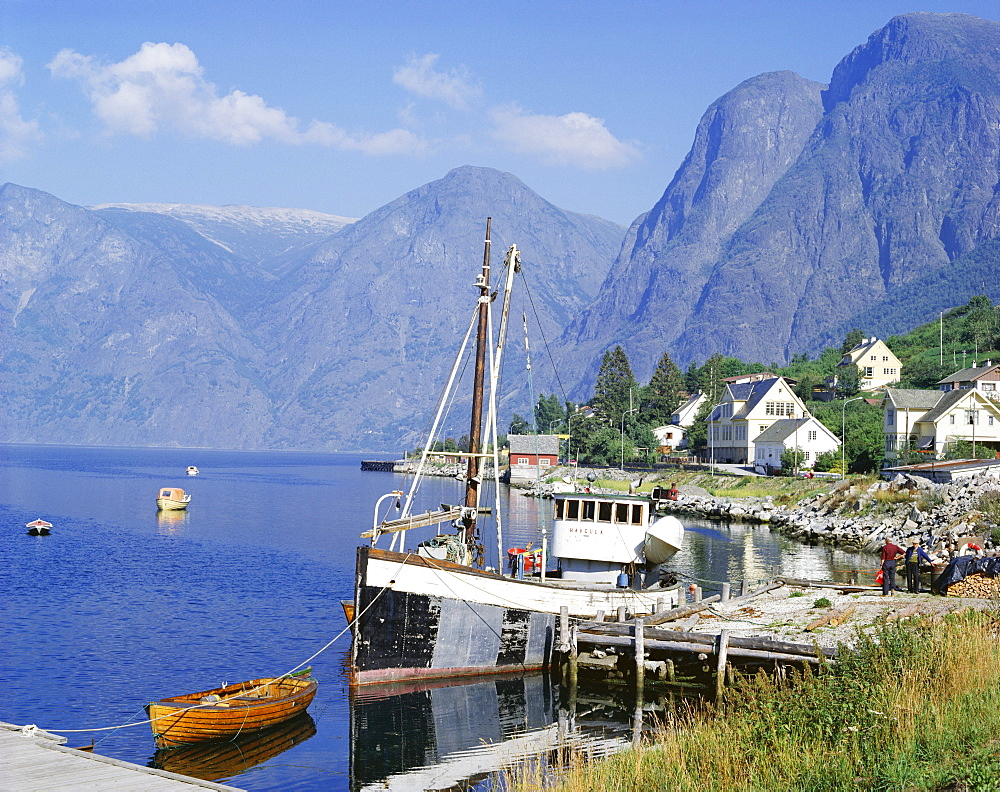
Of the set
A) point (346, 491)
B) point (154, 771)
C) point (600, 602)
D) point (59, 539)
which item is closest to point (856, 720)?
point (154, 771)

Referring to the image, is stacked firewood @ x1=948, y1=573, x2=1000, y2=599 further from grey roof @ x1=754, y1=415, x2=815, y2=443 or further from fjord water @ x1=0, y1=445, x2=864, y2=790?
grey roof @ x1=754, y1=415, x2=815, y2=443

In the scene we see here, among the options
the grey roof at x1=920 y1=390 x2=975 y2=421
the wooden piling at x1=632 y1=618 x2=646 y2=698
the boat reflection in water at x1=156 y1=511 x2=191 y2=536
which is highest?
the grey roof at x1=920 y1=390 x2=975 y2=421

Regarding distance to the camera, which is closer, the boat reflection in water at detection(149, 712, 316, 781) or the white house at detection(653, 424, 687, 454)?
the boat reflection in water at detection(149, 712, 316, 781)

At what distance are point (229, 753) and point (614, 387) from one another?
6408 inches

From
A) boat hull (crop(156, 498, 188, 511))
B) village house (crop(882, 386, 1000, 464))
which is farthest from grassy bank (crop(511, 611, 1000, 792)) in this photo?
boat hull (crop(156, 498, 188, 511))

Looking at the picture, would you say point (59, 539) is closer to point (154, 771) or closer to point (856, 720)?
point (154, 771)

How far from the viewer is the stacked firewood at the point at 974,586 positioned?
36844mm

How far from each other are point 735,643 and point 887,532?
47967 millimetres

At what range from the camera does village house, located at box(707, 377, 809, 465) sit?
5517 inches

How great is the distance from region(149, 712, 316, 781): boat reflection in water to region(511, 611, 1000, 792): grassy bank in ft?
32.8

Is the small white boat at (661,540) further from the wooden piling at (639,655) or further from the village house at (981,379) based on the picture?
the village house at (981,379)

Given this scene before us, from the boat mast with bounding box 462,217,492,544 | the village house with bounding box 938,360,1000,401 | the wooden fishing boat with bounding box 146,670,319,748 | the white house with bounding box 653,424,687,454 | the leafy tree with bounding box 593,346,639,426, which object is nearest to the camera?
the wooden fishing boat with bounding box 146,670,319,748

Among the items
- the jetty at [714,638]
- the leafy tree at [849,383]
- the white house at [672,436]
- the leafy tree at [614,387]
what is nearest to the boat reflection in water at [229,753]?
the jetty at [714,638]

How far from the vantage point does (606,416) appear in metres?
181
